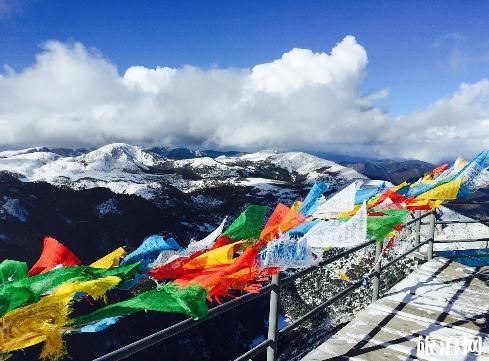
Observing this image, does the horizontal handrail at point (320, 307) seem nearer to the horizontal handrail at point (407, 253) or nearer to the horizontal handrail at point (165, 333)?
the horizontal handrail at point (407, 253)

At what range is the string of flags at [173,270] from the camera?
2.91 metres

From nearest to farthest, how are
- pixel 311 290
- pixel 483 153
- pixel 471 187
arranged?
pixel 471 187 < pixel 483 153 < pixel 311 290

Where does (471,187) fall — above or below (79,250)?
above

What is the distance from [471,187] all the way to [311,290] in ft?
203

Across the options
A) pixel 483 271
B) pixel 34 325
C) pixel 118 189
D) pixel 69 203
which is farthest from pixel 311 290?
pixel 118 189

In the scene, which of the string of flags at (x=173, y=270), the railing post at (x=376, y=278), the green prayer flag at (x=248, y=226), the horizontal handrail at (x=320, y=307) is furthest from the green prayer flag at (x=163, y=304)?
the railing post at (x=376, y=278)

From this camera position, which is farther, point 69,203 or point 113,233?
point 69,203

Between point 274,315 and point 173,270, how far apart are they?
1.16 meters

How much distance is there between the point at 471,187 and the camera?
6.05 m

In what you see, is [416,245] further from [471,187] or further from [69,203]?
[69,203]

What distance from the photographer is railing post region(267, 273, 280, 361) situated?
4188mm

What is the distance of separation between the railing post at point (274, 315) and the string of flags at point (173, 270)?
23 cm

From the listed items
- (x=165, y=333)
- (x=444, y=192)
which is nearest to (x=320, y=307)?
(x=444, y=192)

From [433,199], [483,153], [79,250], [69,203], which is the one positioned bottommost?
[79,250]
